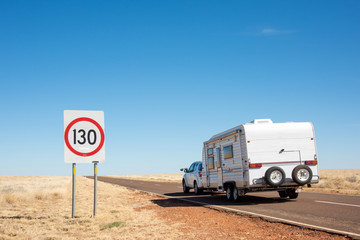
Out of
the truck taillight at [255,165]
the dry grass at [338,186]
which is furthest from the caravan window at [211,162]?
the dry grass at [338,186]

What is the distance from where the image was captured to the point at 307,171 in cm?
1338

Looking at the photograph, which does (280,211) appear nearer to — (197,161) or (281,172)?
(281,172)

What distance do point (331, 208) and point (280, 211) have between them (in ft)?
5.54

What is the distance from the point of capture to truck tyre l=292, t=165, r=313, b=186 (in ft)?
43.4

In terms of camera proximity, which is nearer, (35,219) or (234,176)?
(35,219)

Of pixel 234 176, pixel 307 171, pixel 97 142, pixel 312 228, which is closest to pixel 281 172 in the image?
pixel 307 171

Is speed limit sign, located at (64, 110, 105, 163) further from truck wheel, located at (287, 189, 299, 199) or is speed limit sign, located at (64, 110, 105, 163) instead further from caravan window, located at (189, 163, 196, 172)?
caravan window, located at (189, 163, 196, 172)

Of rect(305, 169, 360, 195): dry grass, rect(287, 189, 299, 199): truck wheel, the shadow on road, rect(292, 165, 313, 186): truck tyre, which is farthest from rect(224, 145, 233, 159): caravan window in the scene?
rect(305, 169, 360, 195): dry grass

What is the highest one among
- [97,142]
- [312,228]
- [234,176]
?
[97,142]

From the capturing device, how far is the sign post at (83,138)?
9.28 metres

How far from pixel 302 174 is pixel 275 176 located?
1022 millimetres

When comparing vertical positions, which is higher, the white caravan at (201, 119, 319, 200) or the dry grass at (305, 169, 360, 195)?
the white caravan at (201, 119, 319, 200)

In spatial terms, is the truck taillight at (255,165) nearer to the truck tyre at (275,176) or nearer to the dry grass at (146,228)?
the truck tyre at (275,176)

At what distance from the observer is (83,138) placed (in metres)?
9.44
